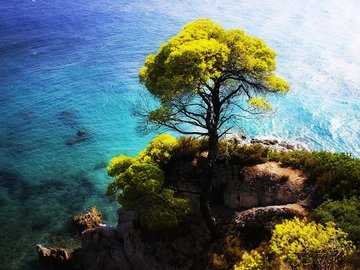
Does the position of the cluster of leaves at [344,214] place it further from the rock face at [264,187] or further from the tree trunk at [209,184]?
the tree trunk at [209,184]

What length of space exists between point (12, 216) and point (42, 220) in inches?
121

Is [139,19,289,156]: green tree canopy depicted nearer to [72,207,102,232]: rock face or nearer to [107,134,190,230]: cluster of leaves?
[107,134,190,230]: cluster of leaves

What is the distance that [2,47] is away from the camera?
72.9m

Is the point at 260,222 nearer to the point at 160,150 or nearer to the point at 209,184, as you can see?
the point at 209,184

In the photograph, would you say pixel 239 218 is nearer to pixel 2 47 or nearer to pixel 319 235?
pixel 319 235

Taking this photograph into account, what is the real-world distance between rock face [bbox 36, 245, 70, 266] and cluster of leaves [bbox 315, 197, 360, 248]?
67.4 feet

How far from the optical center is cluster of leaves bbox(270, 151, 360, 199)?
2436cm

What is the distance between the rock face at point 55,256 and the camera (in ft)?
99.5

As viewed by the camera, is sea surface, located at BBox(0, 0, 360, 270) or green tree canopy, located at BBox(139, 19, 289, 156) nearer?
green tree canopy, located at BBox(139, 19, 289, 156)

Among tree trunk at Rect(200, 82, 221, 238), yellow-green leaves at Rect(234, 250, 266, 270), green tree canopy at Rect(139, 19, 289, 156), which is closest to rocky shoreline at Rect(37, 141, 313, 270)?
tree trunk at Rect(200, 82, 221, 238)

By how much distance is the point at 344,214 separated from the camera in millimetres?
21766

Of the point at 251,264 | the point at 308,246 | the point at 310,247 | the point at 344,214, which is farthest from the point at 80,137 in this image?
the point at 310,247

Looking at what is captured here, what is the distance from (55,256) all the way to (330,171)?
75.8 feet

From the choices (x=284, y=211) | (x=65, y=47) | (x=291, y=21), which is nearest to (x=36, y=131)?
(x=65, y=47)
